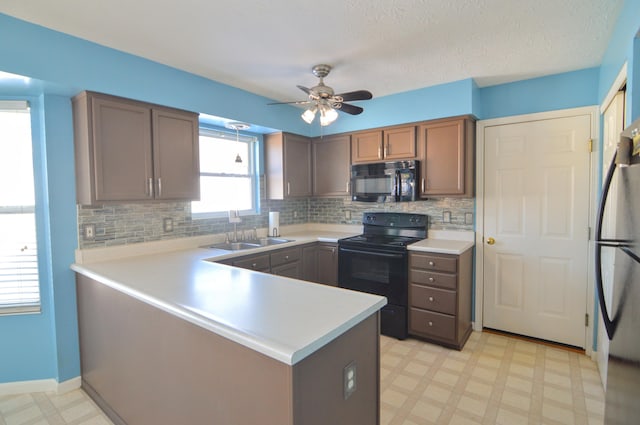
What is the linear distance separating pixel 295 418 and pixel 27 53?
2528mm

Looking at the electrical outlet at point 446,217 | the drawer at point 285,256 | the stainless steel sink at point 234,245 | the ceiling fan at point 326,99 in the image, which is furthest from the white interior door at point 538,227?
the stainless steel sink at point 234,245

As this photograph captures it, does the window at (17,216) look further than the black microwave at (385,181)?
No

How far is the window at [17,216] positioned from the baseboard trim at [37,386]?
21.0 inches

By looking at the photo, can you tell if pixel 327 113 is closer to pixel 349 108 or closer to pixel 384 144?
pixel 349 108

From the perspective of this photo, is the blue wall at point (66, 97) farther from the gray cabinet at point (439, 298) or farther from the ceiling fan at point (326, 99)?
the gray cabinet at point (439, 298)

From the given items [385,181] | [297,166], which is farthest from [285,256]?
[385,181]

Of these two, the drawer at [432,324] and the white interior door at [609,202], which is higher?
the white interior door at [609,202]

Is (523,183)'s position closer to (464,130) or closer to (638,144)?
(464,130)

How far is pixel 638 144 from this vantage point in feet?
3.31

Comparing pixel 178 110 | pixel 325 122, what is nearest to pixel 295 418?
pixel 325 122

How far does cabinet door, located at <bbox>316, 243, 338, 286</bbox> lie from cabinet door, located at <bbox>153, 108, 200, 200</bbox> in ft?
4.91

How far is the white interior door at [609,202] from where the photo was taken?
6.83ft

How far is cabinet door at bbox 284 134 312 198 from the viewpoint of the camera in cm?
376

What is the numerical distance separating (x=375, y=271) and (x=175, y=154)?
85.9 inches
